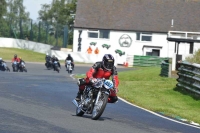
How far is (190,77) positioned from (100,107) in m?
10.7

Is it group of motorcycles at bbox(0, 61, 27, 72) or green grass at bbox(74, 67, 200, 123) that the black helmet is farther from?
group of motorcycles at bbox(0, 61, 27, 72)

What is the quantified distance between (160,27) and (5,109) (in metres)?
56.3

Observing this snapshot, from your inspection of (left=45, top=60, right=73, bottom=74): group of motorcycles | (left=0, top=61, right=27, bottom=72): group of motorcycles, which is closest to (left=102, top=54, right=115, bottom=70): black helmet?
(left=0, top=61, right=27, bottom=72): group of motorcycles

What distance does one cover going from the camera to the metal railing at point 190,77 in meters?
22.6

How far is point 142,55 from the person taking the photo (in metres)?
67.6

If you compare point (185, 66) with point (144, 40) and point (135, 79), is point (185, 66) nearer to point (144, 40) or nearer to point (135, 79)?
point (135, 79)

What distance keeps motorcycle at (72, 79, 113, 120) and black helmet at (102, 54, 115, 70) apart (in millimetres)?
481

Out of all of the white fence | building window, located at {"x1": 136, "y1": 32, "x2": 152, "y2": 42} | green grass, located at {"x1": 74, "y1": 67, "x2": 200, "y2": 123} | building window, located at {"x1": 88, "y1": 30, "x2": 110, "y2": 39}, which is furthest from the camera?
building window, located at {"x1": 88, "y1": 30, "x2": 110, "y2": 39}

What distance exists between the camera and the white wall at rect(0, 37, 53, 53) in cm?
7706

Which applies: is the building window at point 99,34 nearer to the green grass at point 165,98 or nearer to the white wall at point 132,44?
the white wall at point 132,44

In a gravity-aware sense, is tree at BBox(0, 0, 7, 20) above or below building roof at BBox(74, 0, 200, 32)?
above

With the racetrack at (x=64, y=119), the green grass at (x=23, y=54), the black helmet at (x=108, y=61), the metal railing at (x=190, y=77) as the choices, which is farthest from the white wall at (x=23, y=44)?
the black helmet at (x=108, y=61)

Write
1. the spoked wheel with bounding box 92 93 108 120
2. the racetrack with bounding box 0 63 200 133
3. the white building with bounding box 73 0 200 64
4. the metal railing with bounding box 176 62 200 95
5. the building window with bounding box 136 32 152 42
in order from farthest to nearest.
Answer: the building window with bounding box 136 32 152 42 → the white building with bounding box 73 0 200 64 → the metal railing with bounding box 176 62 200 95 → the spoked wheel with bounding box 92 93 108 120 → the racetrack with bounding box 0 63 200 133

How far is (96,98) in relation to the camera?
45.2ft
